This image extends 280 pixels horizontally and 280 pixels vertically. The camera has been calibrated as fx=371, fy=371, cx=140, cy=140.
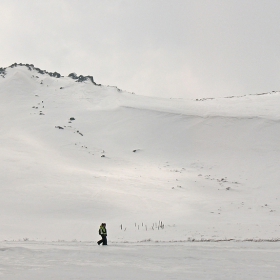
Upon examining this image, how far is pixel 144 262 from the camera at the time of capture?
11.6 m

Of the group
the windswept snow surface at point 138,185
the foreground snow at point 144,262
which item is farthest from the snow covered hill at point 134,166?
the foreground snow at point 144,262

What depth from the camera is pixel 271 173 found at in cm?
3650

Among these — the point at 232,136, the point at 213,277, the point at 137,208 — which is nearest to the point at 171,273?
the point at 213,277

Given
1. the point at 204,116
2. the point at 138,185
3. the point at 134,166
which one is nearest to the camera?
the point at 138,185

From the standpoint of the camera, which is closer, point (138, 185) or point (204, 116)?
point (138, 185)

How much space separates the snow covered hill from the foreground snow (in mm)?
4864

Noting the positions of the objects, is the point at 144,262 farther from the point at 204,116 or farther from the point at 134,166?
the point at 204,116

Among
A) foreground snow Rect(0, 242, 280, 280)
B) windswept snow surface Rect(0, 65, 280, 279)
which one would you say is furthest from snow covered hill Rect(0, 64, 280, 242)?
foreground snow Rect(0, 242, 280, 280)

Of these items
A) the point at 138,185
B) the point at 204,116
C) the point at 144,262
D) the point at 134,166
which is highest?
the point at 204,116

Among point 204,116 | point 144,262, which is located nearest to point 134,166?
point 204,116

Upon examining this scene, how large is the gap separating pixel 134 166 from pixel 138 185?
7.81 m

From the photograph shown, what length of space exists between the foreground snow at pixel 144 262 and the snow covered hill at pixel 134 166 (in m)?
4.86

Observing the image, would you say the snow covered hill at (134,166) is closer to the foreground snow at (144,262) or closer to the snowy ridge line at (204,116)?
the snowy ridge line at (204,116)

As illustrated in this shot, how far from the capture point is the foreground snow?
31.8 feet
